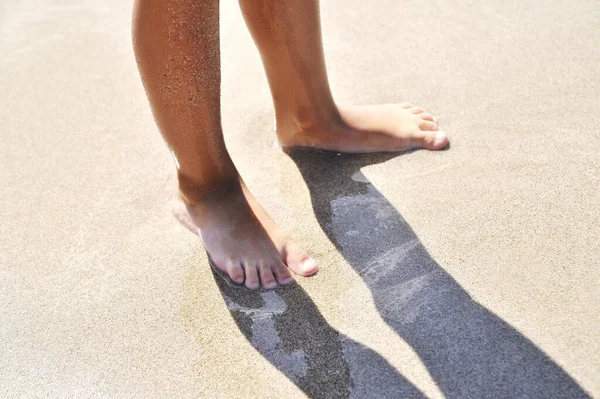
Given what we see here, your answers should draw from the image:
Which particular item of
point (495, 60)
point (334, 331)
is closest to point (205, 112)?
point (334, 331)

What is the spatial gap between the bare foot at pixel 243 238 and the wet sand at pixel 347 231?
0.13 feet

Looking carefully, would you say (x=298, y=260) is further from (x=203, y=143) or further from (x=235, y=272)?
(x=203, y=143)

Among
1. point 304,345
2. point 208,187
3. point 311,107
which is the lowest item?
point 304,345

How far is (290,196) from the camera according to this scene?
1771 mm

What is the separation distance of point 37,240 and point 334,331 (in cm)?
84

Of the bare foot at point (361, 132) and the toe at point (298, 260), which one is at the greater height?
the bare foot at point (361, 132)

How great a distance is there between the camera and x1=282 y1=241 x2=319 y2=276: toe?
1.54m

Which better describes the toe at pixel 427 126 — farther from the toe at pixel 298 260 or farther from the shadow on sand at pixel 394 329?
the toe at pixel 298 260

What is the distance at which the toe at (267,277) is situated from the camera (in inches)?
60.3

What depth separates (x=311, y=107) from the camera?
5.98 feet

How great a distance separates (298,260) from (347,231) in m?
0.16

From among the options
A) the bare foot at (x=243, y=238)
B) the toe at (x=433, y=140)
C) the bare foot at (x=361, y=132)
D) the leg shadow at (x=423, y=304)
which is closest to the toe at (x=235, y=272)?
the bare foot at (x=243, y=238)

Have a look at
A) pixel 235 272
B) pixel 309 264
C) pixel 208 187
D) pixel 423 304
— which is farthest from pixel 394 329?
pixel 208 187

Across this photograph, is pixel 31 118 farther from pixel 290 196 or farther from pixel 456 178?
pixel 456 178
